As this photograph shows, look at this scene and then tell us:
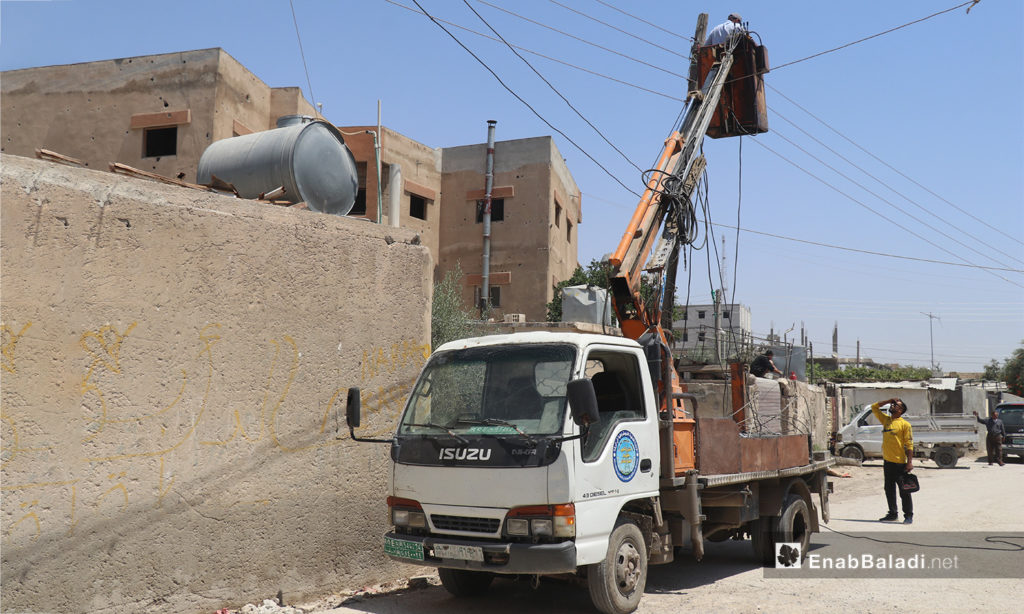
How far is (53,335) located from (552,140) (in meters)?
24.5

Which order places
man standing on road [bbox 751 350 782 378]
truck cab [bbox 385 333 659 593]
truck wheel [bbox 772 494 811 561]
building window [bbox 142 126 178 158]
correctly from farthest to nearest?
building window [bbox 142 126 178 158]
man standing on road [bbox 751 350 782 378]
truck wheel [bbox 772 494 811 561]
truck cab [bbox 385 333 659 593]

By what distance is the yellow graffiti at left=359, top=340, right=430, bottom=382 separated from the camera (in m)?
7.19

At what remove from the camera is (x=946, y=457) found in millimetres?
22453

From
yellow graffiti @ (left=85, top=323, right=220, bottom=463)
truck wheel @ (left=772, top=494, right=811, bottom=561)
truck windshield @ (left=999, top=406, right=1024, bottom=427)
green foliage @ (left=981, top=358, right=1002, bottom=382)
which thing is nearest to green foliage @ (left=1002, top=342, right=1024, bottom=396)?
green foliage @ (left=981, top=358, right=1002, bottom=382)

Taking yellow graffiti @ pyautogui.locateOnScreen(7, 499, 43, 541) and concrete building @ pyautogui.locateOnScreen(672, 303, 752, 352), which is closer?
yellow graffiti @ pyautogui.locateOnScreen(7, 499, 43, 541)

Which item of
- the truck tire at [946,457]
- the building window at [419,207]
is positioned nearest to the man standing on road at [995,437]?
the truck tire at [946,457]

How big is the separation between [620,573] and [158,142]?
19705 mm

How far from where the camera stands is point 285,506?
21.1 feet

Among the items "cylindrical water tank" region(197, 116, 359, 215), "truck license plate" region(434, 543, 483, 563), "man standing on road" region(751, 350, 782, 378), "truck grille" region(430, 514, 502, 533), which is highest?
"cylindrical water tank" region(197, 116, 359, 215)

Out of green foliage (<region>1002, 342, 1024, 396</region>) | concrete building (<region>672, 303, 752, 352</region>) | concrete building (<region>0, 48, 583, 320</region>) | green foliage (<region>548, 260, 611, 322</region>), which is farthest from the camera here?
green foliage (<region>1002, 342, 1024, 396</region>)

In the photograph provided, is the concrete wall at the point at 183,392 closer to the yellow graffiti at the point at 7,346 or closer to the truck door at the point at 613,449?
the yellow graffiti at the point at 7,346

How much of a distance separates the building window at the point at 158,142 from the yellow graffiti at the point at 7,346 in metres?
17.5

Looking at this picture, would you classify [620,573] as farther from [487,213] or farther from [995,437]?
[487,213]

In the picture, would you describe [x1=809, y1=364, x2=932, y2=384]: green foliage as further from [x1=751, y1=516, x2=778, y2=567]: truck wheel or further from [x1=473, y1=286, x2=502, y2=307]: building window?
[x1=751, y1=516, x2=778, y2=567]: truck wheel
